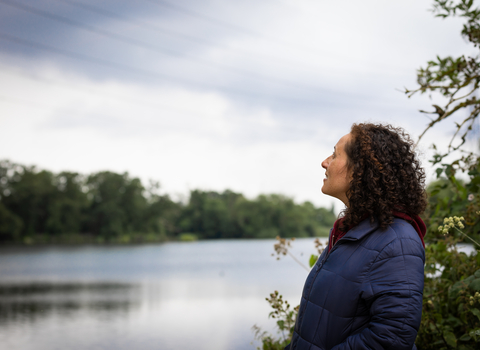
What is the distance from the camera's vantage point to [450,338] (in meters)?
2.40

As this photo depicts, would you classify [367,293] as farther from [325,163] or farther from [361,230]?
[325,163]

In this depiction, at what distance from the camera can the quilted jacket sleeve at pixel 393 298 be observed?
1188 mm

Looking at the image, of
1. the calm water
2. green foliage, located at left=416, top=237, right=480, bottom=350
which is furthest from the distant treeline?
green foliage, located at left=416, top=237, right=480, bottom=350

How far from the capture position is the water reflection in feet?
37.4

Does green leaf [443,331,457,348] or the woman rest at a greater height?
the woman

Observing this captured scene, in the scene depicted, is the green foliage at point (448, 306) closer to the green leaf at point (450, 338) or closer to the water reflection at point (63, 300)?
the green leaf at point (450, 338)

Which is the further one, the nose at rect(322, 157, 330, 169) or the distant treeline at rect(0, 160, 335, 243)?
the distant treeline at rect(0, 160, 335, 243)

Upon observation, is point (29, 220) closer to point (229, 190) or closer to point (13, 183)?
point (13, 183)

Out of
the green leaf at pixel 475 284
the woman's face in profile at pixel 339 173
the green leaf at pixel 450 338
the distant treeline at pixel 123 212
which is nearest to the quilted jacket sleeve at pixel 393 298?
the woman's face in profile at pixel 339 173

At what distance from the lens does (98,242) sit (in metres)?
65.6

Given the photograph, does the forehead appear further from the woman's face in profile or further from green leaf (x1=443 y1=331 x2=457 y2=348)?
green leaf (x1=443 y1=331 x2=457 y2=348)

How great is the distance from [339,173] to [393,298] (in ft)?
1.50

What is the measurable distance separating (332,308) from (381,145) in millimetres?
564

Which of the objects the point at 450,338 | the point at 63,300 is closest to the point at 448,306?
the point at 450,338
